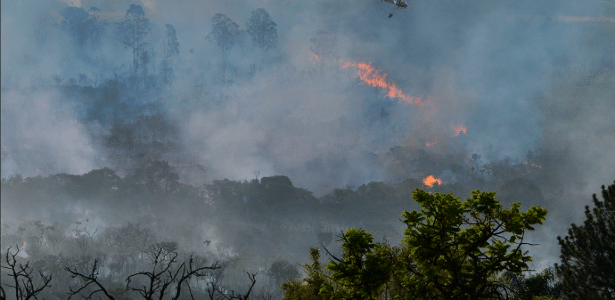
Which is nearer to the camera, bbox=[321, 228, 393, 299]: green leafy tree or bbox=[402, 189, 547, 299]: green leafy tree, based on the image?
bbox=[402, 189, 547, 299]: green leafy tree

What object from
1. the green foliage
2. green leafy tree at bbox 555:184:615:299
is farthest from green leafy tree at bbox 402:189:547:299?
green leafy tree at bbox 555:184:615:299

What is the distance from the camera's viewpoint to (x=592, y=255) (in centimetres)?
1727

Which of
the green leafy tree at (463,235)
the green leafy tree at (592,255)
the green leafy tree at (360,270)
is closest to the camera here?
the green leafy tree at (463,235)

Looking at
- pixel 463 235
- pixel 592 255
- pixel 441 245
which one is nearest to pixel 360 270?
pixel 441 245

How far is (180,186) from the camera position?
584 ft

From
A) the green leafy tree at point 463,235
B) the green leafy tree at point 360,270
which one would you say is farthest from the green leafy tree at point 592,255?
the green leafy tree at point 360,270

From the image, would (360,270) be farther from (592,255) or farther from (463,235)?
(592,255)

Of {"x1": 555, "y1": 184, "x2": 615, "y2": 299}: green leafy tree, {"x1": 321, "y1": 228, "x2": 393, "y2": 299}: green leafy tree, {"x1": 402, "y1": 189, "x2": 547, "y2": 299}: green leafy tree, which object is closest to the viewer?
{"x1": 402, "y1": 189, "x2": 547, "y2": 299}: green leafy tree

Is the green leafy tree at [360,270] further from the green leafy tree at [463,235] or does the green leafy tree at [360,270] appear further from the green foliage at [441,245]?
the green leafy tree at [463,235]

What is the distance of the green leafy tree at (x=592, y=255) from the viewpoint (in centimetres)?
1639

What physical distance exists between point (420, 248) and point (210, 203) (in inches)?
6987

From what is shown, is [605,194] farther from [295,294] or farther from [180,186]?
[180,186]

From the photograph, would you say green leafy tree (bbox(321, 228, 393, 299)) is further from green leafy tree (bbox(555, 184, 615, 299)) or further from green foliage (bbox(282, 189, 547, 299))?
green leafy tree (bbox(555, 184, 615, 299))

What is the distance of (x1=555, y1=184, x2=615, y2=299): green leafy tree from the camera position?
53.8 feet
